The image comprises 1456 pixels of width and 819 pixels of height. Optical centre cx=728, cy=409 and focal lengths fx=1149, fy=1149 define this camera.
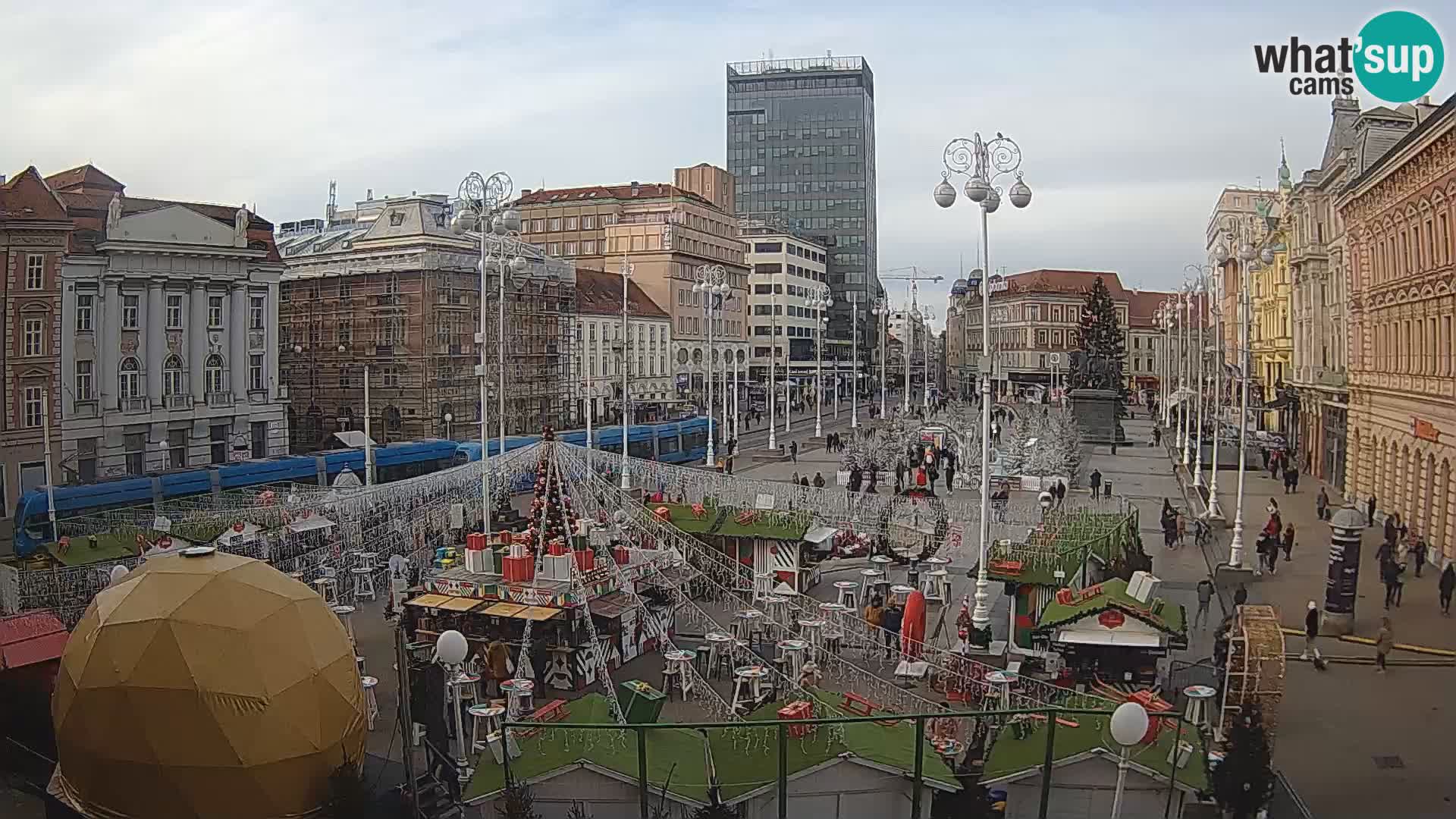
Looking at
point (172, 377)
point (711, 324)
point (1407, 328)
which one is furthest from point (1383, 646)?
point (172, 377)

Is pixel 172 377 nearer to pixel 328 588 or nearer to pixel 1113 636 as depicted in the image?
pixel 328 588

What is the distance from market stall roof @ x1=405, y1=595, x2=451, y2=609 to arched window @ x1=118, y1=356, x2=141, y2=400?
27353mm

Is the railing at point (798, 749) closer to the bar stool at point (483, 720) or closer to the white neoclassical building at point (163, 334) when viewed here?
the bar stool at point (483, 720)

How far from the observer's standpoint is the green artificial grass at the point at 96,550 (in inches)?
849

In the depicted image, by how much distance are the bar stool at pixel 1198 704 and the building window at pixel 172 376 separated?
38.3 metres

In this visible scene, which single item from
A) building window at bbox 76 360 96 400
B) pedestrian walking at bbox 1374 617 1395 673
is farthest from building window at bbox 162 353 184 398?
pedestrian walking at bbox 1374 617 1395 673

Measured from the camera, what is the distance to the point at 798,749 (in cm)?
1094

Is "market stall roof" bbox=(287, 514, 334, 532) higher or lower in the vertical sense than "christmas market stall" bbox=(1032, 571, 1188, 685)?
higher

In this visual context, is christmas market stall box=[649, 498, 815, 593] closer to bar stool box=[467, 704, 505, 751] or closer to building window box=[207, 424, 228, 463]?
bar stool box=[467, 704, 505, 751]

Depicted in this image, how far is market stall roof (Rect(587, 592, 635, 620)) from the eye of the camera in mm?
17859

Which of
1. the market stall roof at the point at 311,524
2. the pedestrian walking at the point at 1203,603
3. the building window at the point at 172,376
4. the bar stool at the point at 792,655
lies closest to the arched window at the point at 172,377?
the building window at the point at 172,376

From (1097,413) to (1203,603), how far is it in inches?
1697

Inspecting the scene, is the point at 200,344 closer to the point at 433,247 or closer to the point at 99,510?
the point at 433,247

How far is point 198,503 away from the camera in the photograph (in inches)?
1169
